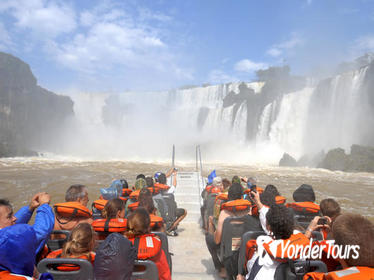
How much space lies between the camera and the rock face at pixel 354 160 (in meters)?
25.6

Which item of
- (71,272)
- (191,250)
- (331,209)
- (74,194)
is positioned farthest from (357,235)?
(191,250)

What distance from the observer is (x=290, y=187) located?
1670cm

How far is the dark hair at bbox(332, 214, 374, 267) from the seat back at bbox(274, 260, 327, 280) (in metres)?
0.48

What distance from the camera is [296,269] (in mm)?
1836

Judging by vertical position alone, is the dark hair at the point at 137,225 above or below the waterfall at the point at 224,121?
below

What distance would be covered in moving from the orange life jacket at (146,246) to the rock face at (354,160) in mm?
28920

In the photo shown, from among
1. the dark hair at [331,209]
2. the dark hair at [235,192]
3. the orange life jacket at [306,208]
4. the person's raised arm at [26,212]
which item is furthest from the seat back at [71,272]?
the orange life jacket at [306,208]

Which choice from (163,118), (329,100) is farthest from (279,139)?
(163,118)

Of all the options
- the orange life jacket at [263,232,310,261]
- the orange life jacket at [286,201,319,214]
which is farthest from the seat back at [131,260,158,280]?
the orange life jacket at [286,201,319,214]

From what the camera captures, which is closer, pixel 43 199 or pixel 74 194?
pixel 43 199

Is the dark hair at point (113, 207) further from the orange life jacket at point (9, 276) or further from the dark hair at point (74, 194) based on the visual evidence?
the orange life jacket at point (9, 276)

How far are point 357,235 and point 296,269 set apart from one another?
661 millimetres

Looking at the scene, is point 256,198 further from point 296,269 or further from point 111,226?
point 111,226

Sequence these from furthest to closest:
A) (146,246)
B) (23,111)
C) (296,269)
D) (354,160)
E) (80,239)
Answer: (23,111), (354,160), (146,246), (80,239), (296,269)
